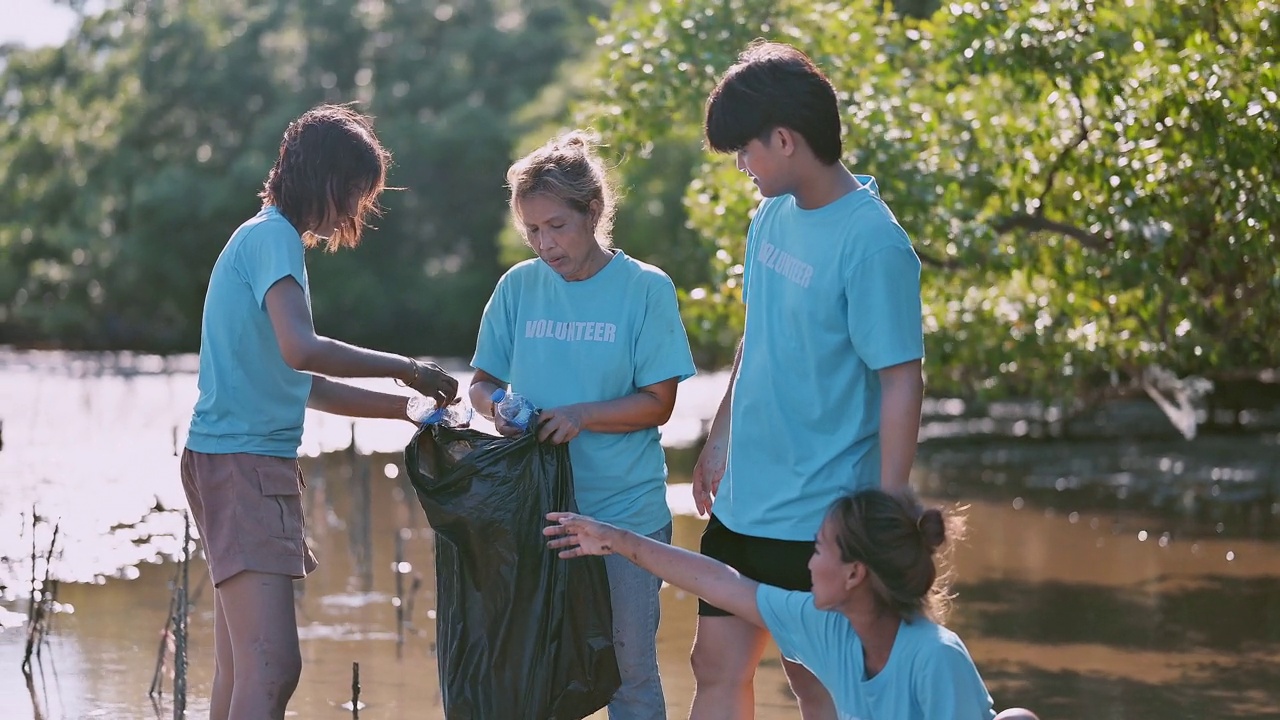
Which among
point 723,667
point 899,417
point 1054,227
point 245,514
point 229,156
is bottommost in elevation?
point 723,667

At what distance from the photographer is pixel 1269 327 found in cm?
1023

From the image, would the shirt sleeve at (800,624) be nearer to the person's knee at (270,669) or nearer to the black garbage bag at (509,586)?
the black garbage bag at (509,586)

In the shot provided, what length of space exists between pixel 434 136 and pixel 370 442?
73.5 feet

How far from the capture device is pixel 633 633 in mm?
4141

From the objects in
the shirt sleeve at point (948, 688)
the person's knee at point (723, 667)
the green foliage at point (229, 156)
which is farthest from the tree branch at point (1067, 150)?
the green foliage at point (229, 156)

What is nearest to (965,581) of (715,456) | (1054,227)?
(1054,227)

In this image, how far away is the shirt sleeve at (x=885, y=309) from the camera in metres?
3.61

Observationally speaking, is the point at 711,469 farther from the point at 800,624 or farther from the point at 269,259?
the point at 269,259

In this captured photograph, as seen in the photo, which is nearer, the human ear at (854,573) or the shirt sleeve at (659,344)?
the human ear at (854,573)

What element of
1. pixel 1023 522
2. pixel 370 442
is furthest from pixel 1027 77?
pixel 370 442

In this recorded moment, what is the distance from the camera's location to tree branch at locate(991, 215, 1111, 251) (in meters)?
9.38

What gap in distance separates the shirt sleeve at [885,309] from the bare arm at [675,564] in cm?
55

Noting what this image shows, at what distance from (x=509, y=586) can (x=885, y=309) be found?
1126 mm

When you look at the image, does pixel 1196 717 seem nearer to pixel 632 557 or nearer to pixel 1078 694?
pixel 1078 694
